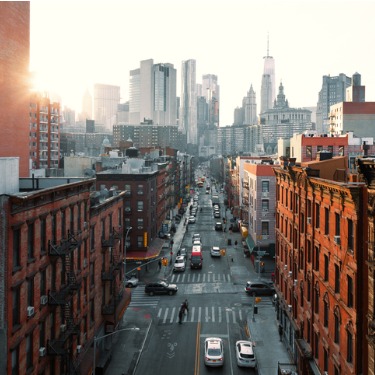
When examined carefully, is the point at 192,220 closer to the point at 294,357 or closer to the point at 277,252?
the point at 277,252

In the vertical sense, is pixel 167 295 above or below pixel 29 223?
below

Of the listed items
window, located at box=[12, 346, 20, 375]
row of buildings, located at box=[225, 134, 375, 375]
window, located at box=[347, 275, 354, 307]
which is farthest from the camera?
window, located at box=[347, 275, 354, 307]

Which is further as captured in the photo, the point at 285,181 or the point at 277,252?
the point at 277,252

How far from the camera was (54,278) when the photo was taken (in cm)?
2834

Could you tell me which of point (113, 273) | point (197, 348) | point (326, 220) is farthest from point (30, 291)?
point (197, 348)

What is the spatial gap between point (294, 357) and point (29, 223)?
24.6 meters

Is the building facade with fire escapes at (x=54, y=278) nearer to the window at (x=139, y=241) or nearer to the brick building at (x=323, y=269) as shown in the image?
the brick building at (x=323, y=269)

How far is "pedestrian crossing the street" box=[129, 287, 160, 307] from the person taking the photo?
5475 cm

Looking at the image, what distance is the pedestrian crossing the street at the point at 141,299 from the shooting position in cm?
5475

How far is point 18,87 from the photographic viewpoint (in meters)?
52.6

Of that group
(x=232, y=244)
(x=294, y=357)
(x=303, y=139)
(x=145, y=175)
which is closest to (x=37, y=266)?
(x=294, y=357)

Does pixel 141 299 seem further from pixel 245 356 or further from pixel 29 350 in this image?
pixel 29 350

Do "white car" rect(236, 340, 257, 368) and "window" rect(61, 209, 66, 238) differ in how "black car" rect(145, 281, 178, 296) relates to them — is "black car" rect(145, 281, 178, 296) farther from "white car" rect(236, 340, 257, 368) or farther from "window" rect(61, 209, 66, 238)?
"window" rect(61, 209, 66, 238)

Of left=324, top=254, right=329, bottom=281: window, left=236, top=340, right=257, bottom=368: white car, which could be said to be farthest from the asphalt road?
left=324, top=254, right=329, bottom=281: window
